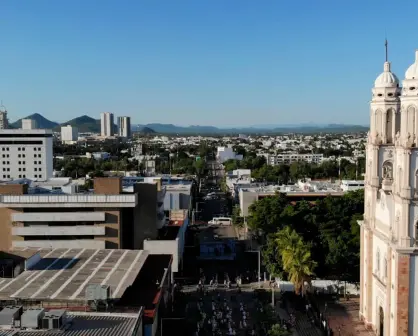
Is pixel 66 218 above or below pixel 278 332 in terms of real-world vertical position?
above

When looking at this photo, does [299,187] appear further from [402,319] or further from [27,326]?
[27,326]

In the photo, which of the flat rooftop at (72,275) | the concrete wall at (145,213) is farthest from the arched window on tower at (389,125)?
the concrete wall at (145,213)

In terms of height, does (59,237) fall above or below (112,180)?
below

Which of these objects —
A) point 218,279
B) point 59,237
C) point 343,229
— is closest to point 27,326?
point 59,237

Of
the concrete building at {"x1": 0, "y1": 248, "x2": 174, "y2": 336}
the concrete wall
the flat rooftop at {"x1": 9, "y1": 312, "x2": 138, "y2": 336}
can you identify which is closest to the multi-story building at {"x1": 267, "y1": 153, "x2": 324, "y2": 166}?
the concrete wall

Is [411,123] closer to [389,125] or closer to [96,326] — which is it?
[389,125]

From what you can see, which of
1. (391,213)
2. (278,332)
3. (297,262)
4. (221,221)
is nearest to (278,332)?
(278,332)
